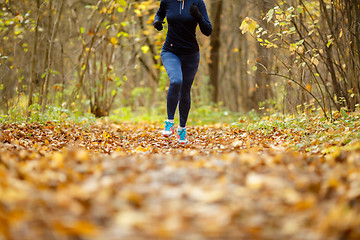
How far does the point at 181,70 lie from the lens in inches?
207

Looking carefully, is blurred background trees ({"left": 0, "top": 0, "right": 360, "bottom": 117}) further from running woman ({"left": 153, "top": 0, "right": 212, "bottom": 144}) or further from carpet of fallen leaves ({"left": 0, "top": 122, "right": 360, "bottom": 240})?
carpet of fallen leaves ({"left": 0, "top": 122, "right": 360, "bottom": 240})

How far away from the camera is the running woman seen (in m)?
5.09

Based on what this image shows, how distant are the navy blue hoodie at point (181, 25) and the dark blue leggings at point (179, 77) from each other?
0.11 meters

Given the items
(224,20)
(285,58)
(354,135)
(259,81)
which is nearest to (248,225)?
(354,135)

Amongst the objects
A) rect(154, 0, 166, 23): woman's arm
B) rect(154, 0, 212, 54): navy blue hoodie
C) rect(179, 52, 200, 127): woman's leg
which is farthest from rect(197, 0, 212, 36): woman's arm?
rect(154, 0, 166, 23): woman's arm

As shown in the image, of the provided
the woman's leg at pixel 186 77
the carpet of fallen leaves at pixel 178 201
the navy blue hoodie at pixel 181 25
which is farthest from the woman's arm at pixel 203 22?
the carpet of fallen leaves at pixel 178 201

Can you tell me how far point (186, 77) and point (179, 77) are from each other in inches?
18.0

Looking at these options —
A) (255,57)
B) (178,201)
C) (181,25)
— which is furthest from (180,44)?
(178,201)

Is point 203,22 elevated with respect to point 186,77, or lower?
elevated

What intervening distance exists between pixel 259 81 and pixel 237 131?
5.24 ft

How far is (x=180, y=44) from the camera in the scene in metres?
5.21

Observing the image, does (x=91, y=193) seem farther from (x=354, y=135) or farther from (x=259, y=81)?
(x=259, y=81)

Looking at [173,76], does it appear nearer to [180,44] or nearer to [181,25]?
[180,44]

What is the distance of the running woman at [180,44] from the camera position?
16.7ft
